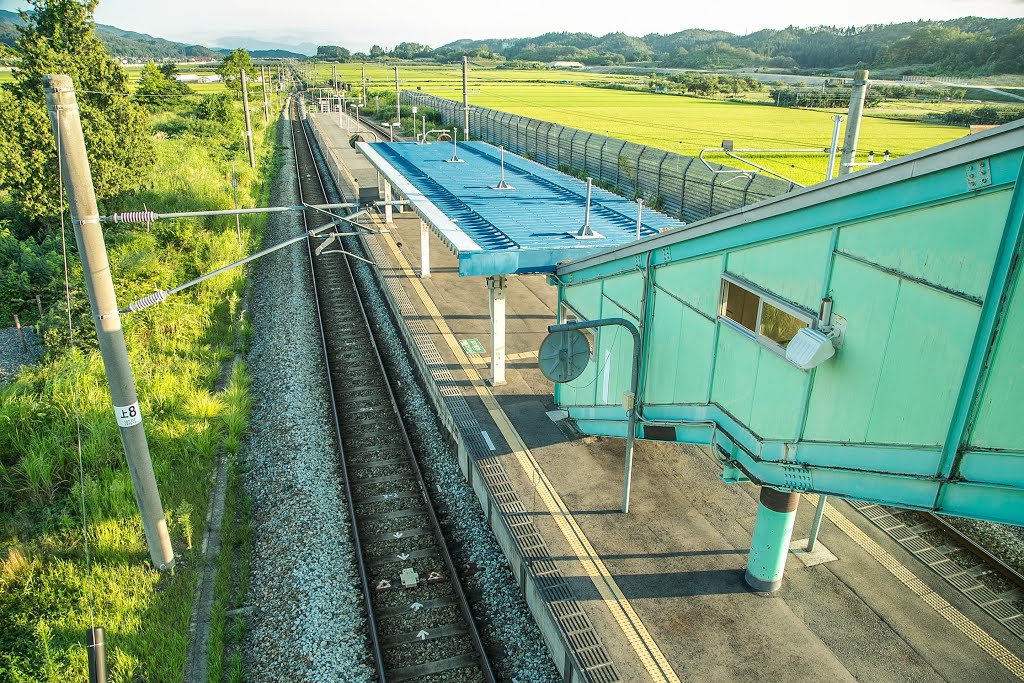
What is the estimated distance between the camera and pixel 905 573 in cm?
930

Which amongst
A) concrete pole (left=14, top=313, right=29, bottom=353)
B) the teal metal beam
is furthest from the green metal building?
concrete pole (left=14, top=313, right=29, bottom=353)

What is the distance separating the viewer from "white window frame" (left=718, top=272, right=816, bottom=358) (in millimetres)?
6944

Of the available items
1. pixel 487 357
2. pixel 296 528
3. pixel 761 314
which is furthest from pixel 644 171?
pixel 761 314

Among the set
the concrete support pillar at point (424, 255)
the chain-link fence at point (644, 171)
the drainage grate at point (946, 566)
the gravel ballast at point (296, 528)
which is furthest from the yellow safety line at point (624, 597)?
the concrete support pillar at point (424, 255)

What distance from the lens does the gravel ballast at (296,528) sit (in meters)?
8.82

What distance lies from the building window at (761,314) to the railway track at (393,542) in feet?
17.2

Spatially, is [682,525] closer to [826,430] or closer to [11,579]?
[826,430]

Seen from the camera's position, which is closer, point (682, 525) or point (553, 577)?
point (553, 577)

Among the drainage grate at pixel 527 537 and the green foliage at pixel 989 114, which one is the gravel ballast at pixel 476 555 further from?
the green foliage at pixel 989 114

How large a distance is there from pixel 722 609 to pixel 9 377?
1638 cm

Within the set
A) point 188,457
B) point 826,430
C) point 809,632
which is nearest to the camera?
point 826,430

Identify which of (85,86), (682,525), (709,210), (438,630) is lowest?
(438,630)

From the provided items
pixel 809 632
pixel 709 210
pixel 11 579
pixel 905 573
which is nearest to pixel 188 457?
pixel 11 579

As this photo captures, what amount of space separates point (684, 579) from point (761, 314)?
384 cm
